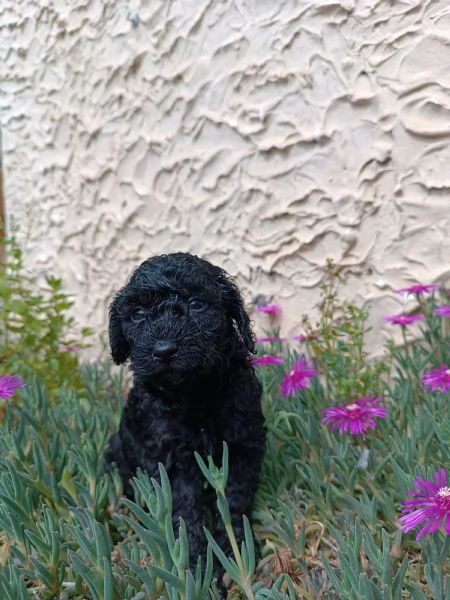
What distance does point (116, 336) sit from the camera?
57.6 inches

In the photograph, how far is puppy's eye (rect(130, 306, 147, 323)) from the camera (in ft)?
4.32

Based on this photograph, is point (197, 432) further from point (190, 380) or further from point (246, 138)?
point (246, 138)

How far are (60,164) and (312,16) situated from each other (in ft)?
6.45

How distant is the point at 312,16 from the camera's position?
2391 millimetres

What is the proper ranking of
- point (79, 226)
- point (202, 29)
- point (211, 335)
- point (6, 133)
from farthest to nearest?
1. point (6, 133)
2. point (79, 226)
3. point (202, 29)
4. point (211, 335)

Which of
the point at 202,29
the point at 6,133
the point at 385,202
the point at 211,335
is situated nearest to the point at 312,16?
the point at 202,29

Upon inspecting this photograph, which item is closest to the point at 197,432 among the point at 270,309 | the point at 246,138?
the point at 270,309

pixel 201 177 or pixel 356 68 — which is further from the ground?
pixel 356 68

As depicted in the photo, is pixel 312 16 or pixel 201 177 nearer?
pixel 312 16

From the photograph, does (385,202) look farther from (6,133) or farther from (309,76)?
(6,133)

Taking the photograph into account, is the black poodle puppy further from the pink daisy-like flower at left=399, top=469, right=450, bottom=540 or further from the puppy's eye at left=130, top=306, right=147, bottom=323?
the pink daisy-like flower at left=399, top=469, right=450, bottom=540

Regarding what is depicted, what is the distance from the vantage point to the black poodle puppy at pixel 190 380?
1250 mm

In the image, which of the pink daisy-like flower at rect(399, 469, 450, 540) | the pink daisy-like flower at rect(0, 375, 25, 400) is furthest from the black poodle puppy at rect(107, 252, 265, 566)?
the pink daisy-like flower at rect(399, 469, 450, 540)

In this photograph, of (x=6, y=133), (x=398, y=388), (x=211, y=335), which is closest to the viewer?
(x=211, y=335)
